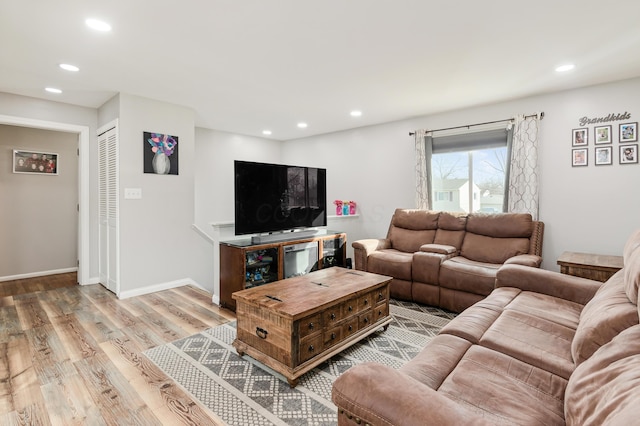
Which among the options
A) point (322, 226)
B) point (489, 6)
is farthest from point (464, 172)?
point (489, 6)

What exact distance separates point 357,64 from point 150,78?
206 centimetres

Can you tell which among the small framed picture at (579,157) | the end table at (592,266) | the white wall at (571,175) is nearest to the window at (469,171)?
the white wall at (571,175)

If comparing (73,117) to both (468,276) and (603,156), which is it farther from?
(603,156)

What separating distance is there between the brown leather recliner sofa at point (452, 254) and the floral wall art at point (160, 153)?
8.45 ft

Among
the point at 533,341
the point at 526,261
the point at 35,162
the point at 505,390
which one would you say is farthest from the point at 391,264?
the point at 35,162

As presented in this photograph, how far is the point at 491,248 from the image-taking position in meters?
3.55

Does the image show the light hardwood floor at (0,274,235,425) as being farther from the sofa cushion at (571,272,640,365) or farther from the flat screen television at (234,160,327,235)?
the sofa cushion at (571,272,640,365)

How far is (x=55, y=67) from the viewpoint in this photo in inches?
115

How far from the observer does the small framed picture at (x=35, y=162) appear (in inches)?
176

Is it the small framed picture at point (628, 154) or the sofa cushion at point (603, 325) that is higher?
the small framed picture at point (628, 154)

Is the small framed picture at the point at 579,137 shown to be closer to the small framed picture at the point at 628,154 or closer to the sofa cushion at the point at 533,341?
the small framed picture at the point at 628,154

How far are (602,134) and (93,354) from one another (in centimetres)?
512

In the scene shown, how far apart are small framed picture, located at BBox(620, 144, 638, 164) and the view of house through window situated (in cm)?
104

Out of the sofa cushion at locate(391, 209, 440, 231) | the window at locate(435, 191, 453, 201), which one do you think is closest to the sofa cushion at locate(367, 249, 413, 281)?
the sofa cushion at locate(391, 209, 440, 231)
